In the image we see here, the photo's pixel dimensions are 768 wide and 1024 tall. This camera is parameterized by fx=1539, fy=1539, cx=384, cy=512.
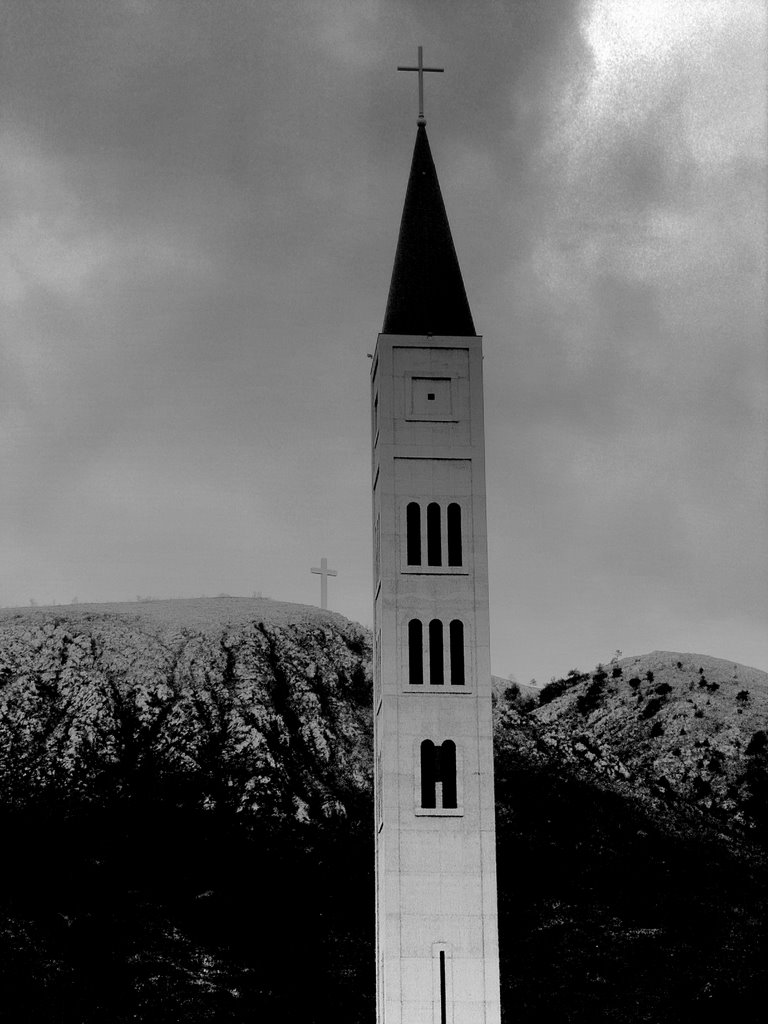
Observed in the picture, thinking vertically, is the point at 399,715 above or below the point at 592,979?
above

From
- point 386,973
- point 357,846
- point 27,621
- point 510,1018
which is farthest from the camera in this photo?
point 27,621

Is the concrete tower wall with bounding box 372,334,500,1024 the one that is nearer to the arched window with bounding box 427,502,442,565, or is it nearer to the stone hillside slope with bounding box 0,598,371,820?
the arched window with bounding box 427,502,442,565

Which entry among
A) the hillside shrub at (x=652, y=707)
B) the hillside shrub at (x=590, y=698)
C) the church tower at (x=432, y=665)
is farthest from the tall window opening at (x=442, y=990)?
the hillside shrub at (x=590, y=698)

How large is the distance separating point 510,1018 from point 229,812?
18.4 meters

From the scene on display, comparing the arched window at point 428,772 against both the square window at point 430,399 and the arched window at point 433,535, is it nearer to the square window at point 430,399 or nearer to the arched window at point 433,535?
the arched window at point 433,535

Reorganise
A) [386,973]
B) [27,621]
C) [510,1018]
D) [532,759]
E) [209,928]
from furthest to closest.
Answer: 1. [27,621]
2. [532,759]
3. [209,928]
4. [510,1018]
5. [386,973]

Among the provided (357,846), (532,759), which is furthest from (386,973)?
(532,759)

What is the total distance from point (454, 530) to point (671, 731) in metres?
46.5

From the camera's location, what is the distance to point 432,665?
3672 centimetres

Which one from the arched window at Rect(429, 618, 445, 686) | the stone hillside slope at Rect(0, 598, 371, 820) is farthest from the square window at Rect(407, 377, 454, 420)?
the stone hillside slope at Rect(0, 598, 371, 820)

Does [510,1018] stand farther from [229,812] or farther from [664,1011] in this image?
[229,812]

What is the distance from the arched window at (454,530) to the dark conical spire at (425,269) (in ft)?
15.1

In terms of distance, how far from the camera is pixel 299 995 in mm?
58125

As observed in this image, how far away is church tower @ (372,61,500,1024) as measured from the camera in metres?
34.6
